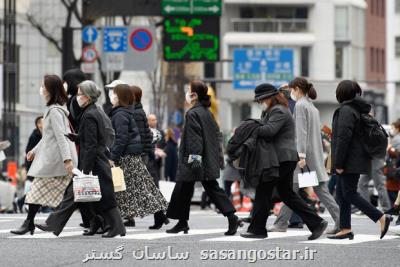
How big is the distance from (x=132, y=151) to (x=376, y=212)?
3365 mm

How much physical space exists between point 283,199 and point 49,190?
2.51 metres

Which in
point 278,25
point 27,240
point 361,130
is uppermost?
point 278,25

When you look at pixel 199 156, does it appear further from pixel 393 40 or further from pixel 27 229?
A: pixel 393 40

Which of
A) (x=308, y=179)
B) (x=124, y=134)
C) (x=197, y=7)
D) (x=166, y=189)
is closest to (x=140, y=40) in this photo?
(x=197, y=7)

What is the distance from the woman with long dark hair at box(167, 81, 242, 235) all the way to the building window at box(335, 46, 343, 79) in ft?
240

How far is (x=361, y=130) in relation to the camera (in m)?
16.0

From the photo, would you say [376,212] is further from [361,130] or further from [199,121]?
[199,121]

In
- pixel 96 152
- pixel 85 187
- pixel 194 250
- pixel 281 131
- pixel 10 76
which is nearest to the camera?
pixel 194 250

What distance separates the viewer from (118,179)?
1694 cm

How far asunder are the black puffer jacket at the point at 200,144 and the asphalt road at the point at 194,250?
0.68 meters

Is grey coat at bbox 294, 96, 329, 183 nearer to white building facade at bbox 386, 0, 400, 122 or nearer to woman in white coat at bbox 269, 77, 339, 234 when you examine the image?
woman in white coat at bbox 269, 77, 339, 234

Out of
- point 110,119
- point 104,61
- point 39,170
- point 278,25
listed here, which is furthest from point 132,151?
point 278,25

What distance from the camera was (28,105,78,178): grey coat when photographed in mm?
16250

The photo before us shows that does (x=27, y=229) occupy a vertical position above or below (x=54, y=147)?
below
